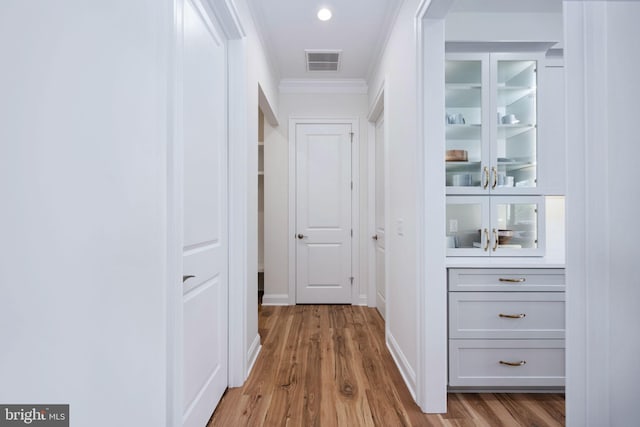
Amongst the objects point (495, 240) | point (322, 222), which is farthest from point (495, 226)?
point (322, 222)

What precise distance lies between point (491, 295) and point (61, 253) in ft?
6.96

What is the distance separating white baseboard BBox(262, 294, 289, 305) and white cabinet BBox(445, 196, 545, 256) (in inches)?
89.8

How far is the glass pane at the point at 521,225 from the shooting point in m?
2.31

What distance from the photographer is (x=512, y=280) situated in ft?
6.60

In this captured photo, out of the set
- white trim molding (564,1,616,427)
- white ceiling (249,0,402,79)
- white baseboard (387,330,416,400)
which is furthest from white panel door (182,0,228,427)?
white trim molding (564,1,616,427)

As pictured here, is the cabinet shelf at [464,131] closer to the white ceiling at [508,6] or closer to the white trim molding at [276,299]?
the white ceiling at [508,6]

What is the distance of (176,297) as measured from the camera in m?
1.18

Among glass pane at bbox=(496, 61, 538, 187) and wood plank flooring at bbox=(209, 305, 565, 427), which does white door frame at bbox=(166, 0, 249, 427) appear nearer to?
wood plank flooring at bbox=(209, 305, 565, 427)

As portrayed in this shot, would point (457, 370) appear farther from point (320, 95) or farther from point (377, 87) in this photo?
point (320, 95)

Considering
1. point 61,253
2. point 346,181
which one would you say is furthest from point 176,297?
point 346,181

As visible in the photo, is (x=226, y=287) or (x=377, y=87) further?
(x=377, y=87)

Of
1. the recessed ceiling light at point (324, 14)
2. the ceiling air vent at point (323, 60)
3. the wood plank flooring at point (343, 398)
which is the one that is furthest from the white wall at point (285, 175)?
the recessed ceiling light at point (324, 14)

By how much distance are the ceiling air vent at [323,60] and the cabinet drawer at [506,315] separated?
255 cm

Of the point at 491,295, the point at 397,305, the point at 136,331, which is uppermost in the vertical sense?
the point at 136,331
